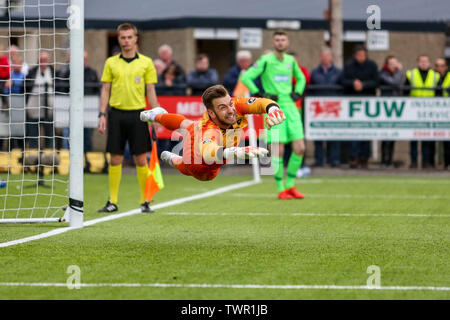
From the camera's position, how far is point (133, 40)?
1033 cm

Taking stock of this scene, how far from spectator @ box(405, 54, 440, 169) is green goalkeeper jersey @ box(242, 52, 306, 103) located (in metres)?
5.18

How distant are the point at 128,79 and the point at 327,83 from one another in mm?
7703

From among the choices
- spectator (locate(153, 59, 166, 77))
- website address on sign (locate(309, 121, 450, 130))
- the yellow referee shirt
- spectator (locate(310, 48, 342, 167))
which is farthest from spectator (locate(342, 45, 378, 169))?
the yellow referee shirt

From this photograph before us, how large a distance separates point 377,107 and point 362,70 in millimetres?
807

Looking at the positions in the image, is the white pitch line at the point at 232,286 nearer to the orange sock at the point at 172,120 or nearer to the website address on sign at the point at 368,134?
the orange sock at the point at 172,120

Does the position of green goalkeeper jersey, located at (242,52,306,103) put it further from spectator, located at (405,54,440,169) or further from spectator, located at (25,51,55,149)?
spectator, located at (405,54,440,169)

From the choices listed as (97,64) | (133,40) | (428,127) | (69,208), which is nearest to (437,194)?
(428,127)

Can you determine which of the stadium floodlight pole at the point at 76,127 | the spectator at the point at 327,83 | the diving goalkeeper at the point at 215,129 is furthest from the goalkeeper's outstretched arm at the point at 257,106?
the spectator at the point at 327,83

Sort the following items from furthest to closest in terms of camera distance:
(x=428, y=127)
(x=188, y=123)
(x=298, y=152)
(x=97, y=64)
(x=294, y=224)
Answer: (x=97, y=64)
(x=428, y=127)
(x=298, y=152)
(x=294, y=224)
(x=188, y=123)

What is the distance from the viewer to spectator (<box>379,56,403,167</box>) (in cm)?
1727

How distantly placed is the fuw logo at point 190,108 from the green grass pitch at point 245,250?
523 cm

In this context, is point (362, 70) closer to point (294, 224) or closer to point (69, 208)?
point (294, 224)

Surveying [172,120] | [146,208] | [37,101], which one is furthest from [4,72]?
[172,120]

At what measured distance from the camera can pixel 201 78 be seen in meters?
17.6
